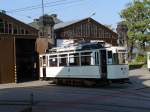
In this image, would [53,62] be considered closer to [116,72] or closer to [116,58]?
[116,58]

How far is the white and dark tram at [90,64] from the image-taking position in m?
33.6

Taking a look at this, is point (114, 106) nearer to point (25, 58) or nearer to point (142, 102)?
point (142, 102)

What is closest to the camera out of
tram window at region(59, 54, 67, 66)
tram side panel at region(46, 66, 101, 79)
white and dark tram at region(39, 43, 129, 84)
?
white and dark tram at region(39, 43, 129, 84)

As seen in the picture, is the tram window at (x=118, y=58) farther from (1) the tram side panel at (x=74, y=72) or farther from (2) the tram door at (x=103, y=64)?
(1) the tram side panel at (x=74, y=72)

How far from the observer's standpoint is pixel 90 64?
113 ft

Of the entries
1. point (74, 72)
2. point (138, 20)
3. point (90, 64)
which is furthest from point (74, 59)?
point (138, 20)

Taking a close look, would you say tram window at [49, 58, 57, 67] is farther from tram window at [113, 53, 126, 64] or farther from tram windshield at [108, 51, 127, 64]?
tram window at [113, 53, 126, 64]

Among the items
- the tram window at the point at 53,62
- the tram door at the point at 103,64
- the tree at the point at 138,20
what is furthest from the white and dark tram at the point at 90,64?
the tree at the point at 138,20

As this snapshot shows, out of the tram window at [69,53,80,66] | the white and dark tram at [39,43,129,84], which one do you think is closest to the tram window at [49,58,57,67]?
the white and dark tram at [39,43,129,84]

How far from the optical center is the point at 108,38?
92250 millimetres

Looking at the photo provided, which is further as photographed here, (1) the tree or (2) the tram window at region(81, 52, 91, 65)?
(1) the tree

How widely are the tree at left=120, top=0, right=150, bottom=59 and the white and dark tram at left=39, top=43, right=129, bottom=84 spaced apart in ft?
106

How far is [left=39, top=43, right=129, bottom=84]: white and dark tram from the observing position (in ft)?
110

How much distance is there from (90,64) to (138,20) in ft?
125
